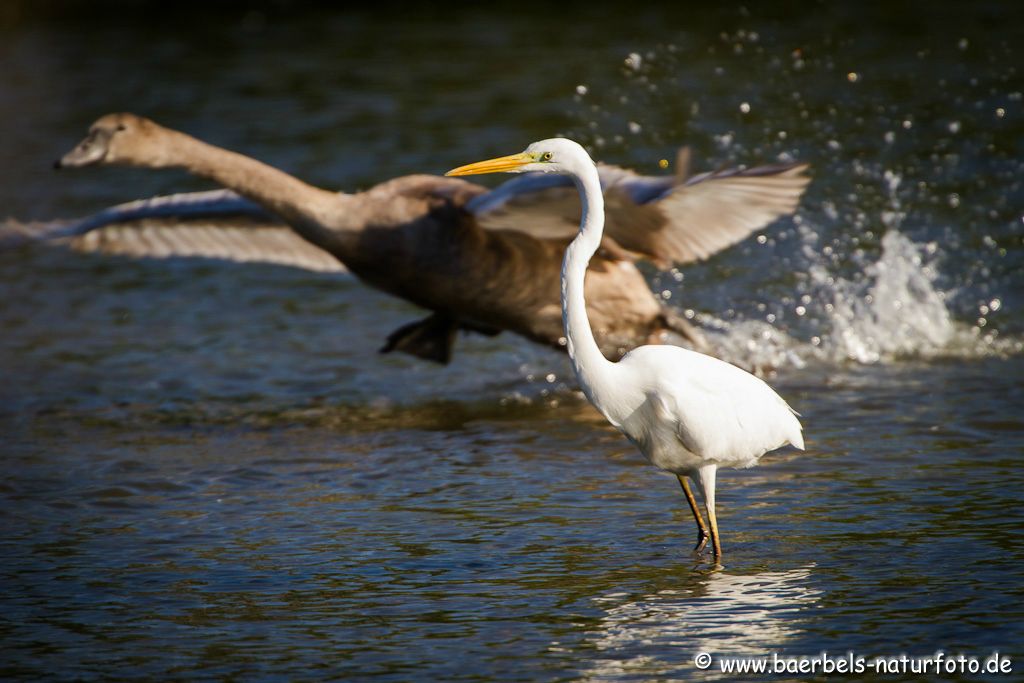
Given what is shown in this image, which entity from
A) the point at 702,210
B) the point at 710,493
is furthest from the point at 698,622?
the point at 702,210

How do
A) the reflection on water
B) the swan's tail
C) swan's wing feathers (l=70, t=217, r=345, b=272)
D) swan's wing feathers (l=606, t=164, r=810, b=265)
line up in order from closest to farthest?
the reflection on water
swan's wing feathers (l=606, t=164, r=810, b=265)
the swan's tail
swan's wing feathers (l=70, t=217, r=345, b=272)

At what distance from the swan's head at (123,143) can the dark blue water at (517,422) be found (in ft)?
4.66

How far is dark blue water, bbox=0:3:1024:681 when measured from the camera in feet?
18.7

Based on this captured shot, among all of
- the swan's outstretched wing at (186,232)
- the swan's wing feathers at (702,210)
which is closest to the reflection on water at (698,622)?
the swan's wing feathers at (702,210)

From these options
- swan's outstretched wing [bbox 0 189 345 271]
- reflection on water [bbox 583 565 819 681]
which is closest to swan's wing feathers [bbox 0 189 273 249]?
swan's outstretched wing [bbox 0 189 345 271]

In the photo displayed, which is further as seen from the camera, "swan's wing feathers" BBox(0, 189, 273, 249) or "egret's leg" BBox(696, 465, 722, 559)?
"swan's wing feathers" BBox(0, 189, 273, 249)

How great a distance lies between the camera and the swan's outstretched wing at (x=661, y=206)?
26.0 feet

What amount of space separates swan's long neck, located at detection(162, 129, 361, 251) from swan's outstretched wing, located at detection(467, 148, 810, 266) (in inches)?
32.8

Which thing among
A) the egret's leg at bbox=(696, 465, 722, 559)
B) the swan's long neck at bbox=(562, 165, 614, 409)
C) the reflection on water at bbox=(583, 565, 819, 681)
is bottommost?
the reflection on water at bbox=(583, 565, 819, 681)

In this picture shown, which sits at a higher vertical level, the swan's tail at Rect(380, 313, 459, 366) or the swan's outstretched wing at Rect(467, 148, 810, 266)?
the swan's outstretched wing at Rect(467, 148, 810, 266)

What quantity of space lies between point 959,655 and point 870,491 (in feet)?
6.36

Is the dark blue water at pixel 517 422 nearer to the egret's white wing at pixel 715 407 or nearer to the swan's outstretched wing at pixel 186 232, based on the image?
the egret's white wing at pixel 715 407

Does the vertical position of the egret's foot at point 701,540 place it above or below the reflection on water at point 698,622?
above

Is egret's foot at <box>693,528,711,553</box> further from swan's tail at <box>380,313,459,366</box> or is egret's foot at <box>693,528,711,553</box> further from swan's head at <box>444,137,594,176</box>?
swan's tail at <box>380,313,459,366</box>
